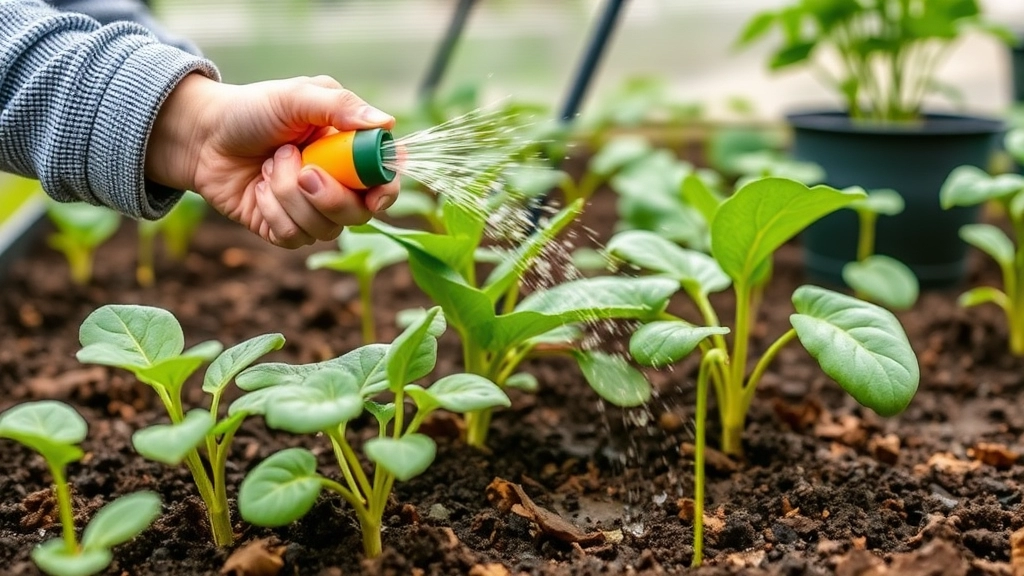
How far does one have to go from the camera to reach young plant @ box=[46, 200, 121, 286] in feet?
6.72

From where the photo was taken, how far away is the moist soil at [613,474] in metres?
0.98

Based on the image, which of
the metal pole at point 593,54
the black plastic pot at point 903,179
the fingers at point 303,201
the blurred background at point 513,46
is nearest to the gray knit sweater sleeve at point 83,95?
Result: the fingers at point 303,201

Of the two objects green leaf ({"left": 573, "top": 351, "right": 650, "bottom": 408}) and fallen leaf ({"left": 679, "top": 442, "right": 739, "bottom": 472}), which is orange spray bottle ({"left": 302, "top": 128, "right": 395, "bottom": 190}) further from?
fallen leaf ({"left": 679, "top": 442, "right": 739, "bottom": 472})

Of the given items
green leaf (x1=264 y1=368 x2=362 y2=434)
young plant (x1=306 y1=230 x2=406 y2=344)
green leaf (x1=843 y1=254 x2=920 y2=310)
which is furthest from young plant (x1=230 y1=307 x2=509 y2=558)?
green leaf (x1=843 y1=254 x2=920 y2=310)

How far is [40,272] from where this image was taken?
85.6 inches

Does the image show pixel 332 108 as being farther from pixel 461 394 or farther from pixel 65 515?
pixel 65 515

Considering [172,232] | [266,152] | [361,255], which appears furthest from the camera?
[172,232]

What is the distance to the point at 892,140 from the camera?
1984mm

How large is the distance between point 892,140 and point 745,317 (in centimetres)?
96

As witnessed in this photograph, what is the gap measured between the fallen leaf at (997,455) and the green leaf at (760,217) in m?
0.40

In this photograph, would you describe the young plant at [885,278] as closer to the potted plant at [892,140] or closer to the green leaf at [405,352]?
the potted plant at [892,140]

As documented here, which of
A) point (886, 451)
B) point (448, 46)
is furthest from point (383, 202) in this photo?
point (448, 46)

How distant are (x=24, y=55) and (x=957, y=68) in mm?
2901

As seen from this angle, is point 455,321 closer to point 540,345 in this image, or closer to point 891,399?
point 540,345
